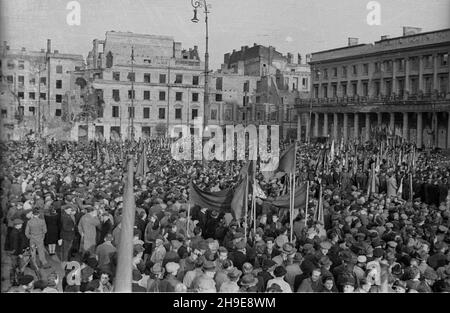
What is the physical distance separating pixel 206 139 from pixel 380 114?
78.7 ft

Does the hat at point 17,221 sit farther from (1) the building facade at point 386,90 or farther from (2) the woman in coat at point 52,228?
(1) the building facade at point 386,90

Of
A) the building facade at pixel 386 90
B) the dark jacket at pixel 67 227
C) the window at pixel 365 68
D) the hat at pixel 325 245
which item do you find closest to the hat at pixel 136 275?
the hat at pixel 325 245

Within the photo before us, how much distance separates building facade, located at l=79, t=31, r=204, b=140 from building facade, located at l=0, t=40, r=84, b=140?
1.63 metres

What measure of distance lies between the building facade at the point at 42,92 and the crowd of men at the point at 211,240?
5416 mm

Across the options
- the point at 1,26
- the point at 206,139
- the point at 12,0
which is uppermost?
the point at 12,0

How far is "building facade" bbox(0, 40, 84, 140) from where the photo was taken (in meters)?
22.4

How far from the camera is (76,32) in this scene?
1936 cm

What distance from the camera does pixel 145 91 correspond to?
103 ft

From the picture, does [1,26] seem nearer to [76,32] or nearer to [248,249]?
[248,249]

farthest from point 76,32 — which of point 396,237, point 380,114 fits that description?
point 380,114

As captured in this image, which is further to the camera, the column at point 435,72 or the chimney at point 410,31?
the column at point 435,72

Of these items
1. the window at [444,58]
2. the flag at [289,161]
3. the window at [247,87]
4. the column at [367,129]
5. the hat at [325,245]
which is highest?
the window at [444,58]
